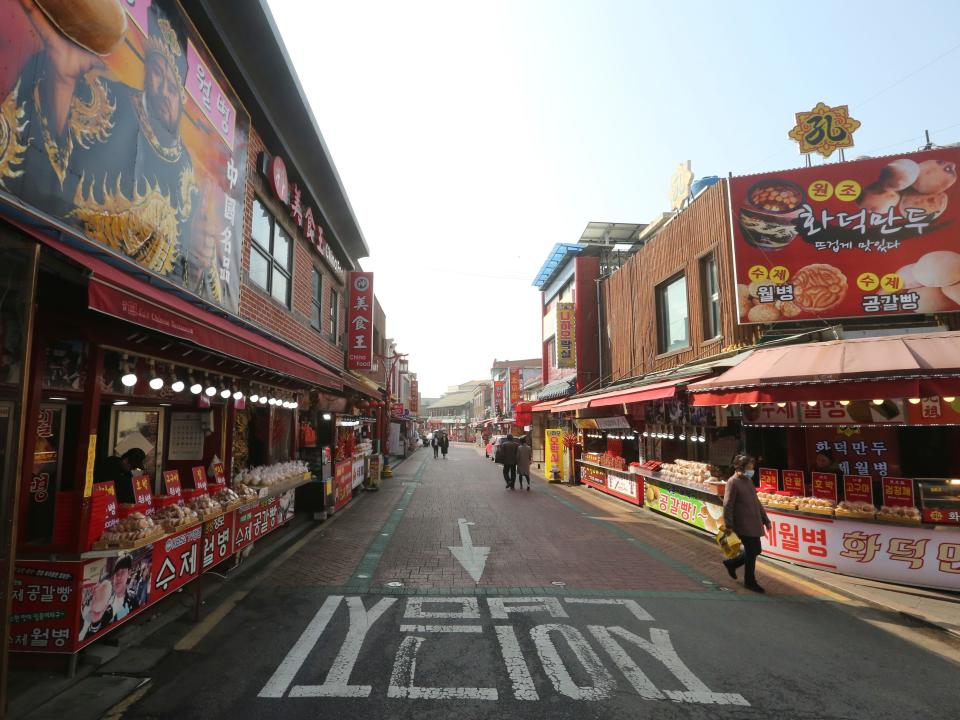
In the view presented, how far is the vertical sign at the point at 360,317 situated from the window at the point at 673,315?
972cm

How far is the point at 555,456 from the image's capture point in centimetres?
2028

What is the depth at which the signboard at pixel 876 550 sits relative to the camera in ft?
22.6

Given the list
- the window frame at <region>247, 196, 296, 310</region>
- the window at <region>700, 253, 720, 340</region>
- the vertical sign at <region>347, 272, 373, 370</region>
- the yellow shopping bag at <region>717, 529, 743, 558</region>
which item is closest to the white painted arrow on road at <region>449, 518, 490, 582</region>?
the yellow shopping bag at <region>717, 529, 743, 558</region>

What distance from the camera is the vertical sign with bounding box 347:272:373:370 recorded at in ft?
59.7

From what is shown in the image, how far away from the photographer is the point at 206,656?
187 inches

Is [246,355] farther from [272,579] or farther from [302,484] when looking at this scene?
[302,484]

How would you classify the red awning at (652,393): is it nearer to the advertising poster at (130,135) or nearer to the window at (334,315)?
the advertising poster at (130,135)

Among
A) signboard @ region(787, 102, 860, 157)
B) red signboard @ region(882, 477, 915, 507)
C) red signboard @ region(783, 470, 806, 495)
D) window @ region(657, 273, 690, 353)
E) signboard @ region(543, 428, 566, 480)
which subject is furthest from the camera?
signboard @ region(543, 428, 566, 480)

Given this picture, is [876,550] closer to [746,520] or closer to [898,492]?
[898,492]

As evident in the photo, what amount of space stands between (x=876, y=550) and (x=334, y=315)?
15003 mm

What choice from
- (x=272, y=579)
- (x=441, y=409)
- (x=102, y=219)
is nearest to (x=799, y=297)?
(x=272, y=579)

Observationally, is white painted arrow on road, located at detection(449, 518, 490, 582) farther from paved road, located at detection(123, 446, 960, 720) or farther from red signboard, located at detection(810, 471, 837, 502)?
red signboard, located at detection(810, 471, 837, 502)

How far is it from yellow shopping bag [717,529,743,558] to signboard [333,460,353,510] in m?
8.55

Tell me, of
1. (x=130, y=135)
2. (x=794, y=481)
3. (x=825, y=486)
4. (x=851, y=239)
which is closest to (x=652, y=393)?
(x=794, y=481)
